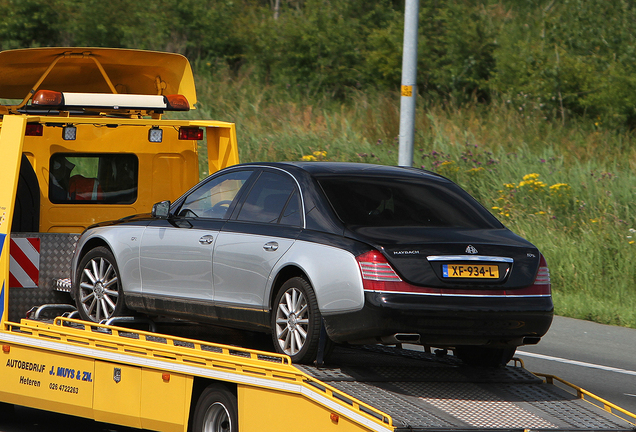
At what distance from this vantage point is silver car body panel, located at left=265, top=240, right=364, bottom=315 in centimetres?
600

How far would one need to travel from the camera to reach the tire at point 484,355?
6.98m

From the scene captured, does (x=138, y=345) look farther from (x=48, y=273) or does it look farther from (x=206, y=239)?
(x=48, y=273)

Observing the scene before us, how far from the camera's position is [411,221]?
6586 millimetres

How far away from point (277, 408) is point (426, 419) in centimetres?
90

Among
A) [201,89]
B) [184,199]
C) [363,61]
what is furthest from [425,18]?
[184,199]

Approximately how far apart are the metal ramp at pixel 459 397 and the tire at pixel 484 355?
83 millimetres

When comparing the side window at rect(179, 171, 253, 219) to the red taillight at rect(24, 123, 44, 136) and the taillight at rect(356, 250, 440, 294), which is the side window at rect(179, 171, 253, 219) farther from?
the taillight at rect(356, 250, 440, 294)

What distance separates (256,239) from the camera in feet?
22.4

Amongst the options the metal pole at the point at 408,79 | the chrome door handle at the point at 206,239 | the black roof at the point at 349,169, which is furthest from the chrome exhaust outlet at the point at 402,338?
the metal pole at the point at 408,79

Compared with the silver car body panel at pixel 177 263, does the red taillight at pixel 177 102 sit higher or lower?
higher

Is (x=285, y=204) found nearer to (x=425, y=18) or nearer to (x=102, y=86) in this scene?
(x=102, y=86)

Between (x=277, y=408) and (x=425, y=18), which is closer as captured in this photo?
(x=277, y=408)

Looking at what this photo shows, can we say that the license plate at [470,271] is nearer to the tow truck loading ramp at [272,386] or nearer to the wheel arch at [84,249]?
the tow truck loading ramp at [272,386]

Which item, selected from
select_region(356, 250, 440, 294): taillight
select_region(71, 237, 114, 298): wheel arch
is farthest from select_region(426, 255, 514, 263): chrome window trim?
select_region(71, 237, 114, 298): wheel arch
